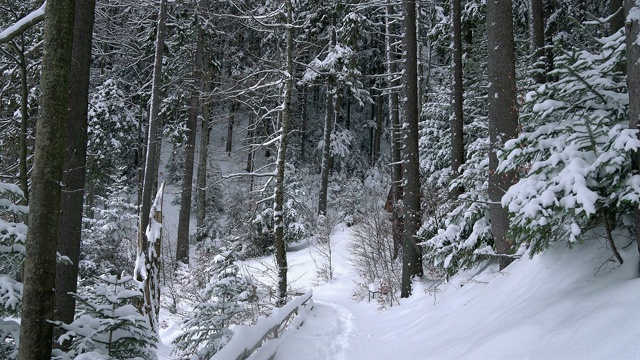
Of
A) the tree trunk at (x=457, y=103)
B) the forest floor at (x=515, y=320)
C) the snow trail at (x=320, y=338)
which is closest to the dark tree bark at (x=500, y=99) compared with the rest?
the forest floor at (x=515, y=320)

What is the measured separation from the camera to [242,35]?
766 inches

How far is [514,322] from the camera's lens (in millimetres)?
4332

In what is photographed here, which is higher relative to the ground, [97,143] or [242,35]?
[242,35]

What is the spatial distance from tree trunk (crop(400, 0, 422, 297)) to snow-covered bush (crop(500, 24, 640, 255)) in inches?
253

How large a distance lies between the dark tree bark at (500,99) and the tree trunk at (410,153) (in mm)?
4025

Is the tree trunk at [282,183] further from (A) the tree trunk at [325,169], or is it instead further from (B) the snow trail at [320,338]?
(A) the tree trunk at [325,169]

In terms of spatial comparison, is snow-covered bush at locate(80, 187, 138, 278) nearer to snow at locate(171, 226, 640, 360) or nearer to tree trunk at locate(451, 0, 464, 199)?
snow at locate(171, 226, 640, 360)

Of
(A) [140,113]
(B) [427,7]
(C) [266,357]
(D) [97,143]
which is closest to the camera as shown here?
(C) [266,357]

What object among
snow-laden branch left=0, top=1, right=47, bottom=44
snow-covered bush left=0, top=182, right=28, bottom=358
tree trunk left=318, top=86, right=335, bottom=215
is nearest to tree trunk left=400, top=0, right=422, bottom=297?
snow-laden branch left=0, top=1, right=47, bottom=44

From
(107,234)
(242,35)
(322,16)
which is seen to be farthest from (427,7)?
(107,234)

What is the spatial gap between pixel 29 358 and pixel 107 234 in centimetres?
1376

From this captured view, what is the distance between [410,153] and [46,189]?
8.85 metres

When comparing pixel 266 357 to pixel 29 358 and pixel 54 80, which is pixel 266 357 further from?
pixel 54 80

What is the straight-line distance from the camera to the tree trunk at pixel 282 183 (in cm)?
1038
